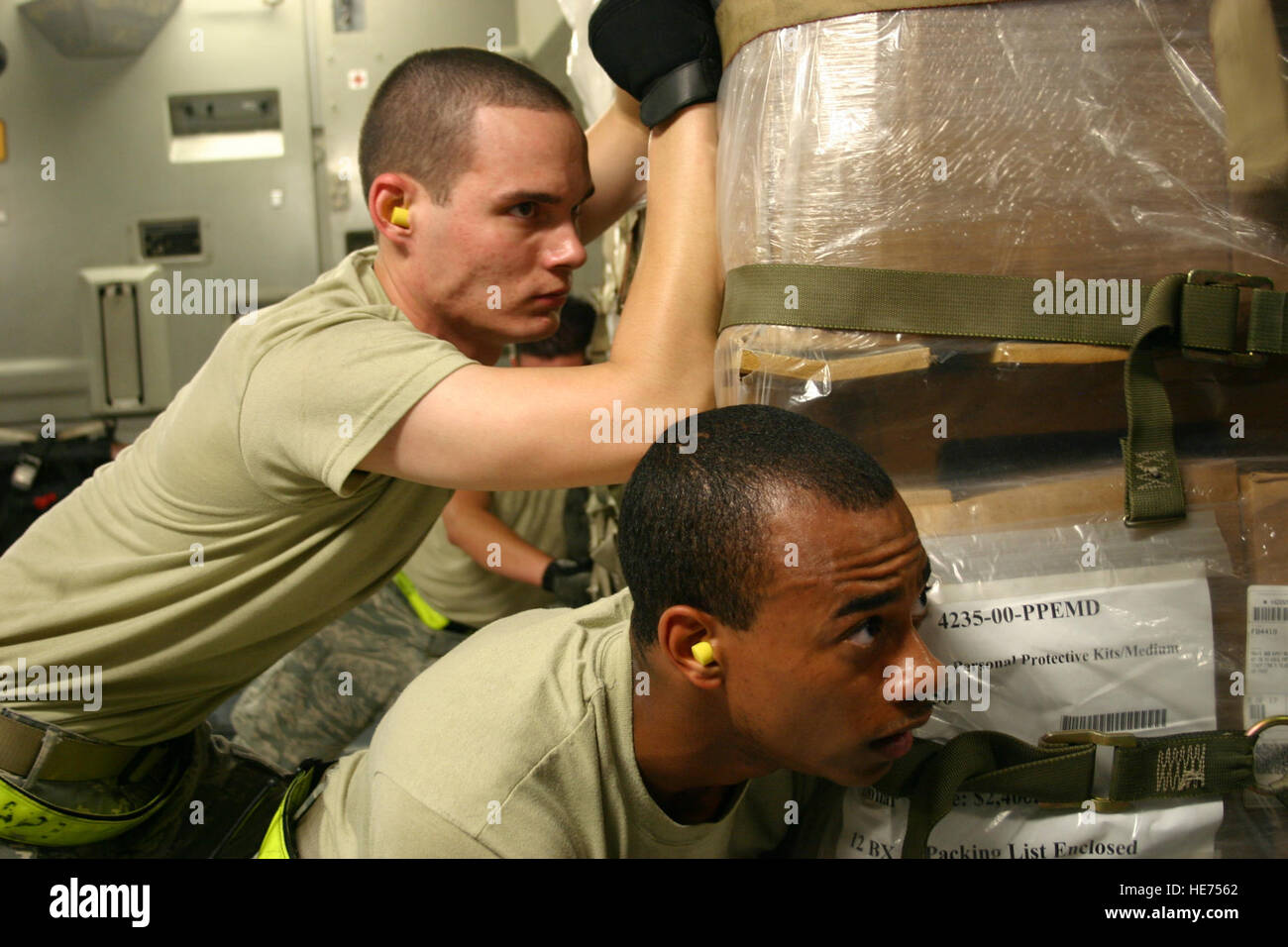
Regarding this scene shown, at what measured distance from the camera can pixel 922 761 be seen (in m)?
0.98

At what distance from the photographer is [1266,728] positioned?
3.17 ft

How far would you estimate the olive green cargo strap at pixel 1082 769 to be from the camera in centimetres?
95

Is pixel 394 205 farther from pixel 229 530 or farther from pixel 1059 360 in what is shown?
pixel 1059 360

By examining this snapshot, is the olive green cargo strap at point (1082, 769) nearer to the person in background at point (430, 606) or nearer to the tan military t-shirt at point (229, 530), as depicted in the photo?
the tan military t-shirt at point (229, 530)

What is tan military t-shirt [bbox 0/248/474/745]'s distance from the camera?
1.06 m

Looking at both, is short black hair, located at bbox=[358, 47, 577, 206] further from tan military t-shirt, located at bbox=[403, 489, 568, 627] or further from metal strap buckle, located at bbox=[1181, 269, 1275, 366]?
tan military t-shirt, located at bbox=[403, 489, 568, 627]

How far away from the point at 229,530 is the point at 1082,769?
0.91 meters

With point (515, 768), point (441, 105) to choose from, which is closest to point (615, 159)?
point (441, 105)

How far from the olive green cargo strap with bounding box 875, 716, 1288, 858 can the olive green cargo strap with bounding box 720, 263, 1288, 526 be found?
21cm

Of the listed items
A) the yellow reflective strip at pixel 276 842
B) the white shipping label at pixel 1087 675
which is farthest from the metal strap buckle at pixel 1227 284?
the yellow reflective strip at pixel 276 842

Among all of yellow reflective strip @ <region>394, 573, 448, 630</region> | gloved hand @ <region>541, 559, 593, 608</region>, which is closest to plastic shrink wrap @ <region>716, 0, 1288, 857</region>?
gloved hand @ <region>541, 559, 593, 608</region>

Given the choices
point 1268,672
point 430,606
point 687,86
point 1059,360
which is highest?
point 687,86

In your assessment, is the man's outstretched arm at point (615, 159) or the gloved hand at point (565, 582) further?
the gloved hand at point (565, 582)

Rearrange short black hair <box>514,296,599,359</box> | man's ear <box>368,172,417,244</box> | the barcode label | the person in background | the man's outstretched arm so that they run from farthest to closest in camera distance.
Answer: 1. short black hair <box>514,296,599,359</box>
2. the person in background
3. the man's outstretched arm
4. man's ear <box>368,172,417,244</box>
5. the barcode label
